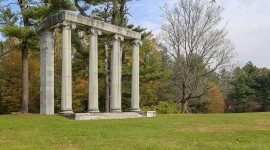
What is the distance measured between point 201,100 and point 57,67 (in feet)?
76.6

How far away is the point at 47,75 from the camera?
2670 centimetres

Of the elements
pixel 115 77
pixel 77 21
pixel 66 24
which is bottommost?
pixel 115 77

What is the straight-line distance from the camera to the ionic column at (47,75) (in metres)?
26.5

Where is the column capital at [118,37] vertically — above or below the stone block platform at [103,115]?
above

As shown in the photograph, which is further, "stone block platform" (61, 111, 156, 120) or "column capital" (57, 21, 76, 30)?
"column capital" (57, 21, 76, 30)

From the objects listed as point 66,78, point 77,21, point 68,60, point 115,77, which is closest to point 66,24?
point 77,21

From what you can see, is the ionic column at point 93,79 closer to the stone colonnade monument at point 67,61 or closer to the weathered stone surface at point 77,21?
the stone colonnade monument at point 67,61

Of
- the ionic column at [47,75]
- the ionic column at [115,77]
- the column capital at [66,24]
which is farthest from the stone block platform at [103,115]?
the column capital at [66,24]

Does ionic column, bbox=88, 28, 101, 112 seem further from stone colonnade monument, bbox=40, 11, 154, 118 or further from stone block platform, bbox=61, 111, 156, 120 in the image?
stone block platform, bbox=61, 111, 156, 120

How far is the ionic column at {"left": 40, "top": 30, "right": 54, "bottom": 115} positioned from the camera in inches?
1043

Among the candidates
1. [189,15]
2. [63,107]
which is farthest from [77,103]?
[189,15]

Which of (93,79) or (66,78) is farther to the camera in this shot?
(93,79)

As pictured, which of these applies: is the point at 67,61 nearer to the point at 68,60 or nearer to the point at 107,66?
the point at 68,60

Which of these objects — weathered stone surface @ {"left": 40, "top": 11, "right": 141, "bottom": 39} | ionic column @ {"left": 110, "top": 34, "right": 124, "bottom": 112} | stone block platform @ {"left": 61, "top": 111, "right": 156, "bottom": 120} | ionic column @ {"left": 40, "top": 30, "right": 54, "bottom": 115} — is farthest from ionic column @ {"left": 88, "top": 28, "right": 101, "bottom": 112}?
ionic column @ {"left": 40, "top": 30, "right": 54, "bottom": 115}
